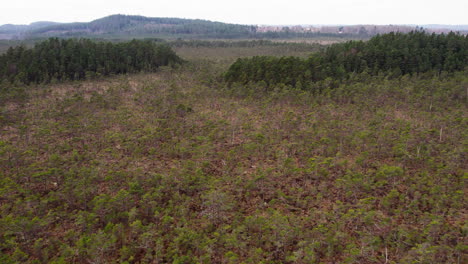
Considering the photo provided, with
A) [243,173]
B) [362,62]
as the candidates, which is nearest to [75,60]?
[243,173]

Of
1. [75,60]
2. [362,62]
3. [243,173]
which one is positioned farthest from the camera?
[75,60]

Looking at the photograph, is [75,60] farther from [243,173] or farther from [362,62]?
[362,62]

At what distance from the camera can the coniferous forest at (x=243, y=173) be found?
9.06m

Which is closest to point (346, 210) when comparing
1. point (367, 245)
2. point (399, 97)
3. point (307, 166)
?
point (367, 245)

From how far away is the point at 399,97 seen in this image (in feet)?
81.1

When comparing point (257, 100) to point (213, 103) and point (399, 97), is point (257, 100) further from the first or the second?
point (399, 97)

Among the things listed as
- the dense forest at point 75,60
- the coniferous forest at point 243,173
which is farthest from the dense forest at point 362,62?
the dense forest at point 75,60

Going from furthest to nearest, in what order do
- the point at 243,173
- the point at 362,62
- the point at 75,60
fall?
the point at 75,60
the point at 362,62
the point at 243,173

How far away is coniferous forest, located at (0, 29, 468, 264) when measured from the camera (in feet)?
29.7

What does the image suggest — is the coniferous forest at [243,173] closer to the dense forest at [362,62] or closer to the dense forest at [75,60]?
the dense forest at [362,62]

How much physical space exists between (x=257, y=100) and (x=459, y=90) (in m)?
17.2

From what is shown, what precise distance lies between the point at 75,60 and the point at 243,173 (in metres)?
32.7

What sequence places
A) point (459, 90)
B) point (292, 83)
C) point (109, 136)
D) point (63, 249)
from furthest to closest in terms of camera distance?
point (292, 83), point (459, 90), point (109, 136), point (63, 249)

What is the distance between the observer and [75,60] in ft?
119
